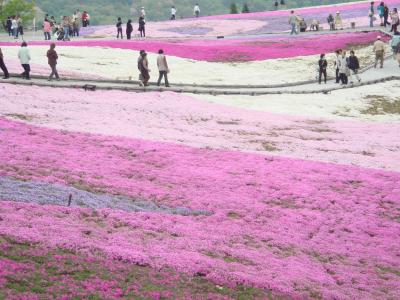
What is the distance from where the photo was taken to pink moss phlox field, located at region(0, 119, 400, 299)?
1698cm

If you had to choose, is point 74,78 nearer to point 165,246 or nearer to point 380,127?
point 380,127

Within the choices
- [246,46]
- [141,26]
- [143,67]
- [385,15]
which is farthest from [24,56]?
[385,15]

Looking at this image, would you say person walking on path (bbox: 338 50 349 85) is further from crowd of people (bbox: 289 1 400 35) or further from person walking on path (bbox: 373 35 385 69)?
crowd of people (bbox: 289 1 400 35)

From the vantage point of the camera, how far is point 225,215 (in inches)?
837

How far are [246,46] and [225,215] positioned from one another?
4075 centimetres

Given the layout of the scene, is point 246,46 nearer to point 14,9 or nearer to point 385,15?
point 385,15

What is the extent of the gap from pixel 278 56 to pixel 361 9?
2862cm

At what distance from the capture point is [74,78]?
4150cm

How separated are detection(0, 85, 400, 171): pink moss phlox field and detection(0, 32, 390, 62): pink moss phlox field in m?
18.2

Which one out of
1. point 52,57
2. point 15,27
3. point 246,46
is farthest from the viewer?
point 15,27

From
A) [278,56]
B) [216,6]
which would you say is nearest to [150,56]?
[278,56]

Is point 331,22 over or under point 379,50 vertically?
over

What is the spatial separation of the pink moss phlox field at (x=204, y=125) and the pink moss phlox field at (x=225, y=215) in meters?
1.95

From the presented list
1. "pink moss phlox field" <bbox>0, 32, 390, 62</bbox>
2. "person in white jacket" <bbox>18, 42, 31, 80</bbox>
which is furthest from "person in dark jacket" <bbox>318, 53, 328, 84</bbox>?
"person in white jacket" <bbox>18, 42, 31, 80</bbox>
